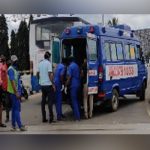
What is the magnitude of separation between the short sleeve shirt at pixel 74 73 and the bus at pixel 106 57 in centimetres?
24

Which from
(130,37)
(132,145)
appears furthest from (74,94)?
(132,145)

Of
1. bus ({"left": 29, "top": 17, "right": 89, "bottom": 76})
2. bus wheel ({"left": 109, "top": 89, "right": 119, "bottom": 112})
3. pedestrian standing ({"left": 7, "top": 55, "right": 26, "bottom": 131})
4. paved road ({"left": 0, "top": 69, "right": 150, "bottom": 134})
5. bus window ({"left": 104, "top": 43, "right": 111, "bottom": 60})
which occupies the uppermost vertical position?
bus ({"left": 29, "top": 17, "right": 89, "bottom": 76})

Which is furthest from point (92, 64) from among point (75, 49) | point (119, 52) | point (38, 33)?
point (38, 33)

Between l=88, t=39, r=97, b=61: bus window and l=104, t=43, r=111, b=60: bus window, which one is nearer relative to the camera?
l=88, t=39, r=97, b=61: bus window

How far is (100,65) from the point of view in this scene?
7.91m

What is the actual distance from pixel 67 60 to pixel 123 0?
23.3 ft

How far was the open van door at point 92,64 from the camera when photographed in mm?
7526

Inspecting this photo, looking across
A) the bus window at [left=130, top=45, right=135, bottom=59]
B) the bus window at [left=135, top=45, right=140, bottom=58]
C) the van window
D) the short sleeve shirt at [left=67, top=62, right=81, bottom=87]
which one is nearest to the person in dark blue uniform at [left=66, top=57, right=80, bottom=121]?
the short sleeve shirt at [left=67, top=62, right=81, bottom=87]

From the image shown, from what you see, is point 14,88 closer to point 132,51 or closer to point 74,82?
point 74,82

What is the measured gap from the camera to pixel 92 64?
7.67 metres

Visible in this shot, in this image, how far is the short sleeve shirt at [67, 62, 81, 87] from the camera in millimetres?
7293

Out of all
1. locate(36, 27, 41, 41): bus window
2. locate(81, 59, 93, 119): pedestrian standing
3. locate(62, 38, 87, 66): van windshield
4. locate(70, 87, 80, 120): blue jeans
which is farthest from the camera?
locate(36, 27, 41, 41): bus window

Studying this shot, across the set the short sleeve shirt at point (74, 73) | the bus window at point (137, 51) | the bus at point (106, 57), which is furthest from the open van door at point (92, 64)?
the bus window at point (137, 51)

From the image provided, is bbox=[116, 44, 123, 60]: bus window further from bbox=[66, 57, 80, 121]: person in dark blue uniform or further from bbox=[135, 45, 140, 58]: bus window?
bbox=[66, 57, 80, 121]: person in dark blue uniform
